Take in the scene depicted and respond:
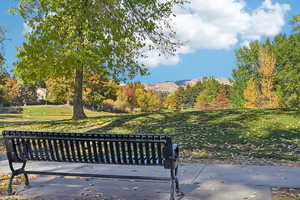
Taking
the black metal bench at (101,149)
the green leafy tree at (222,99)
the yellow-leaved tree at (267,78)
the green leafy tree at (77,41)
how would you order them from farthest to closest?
the green leafy tree at (222,99)
the yellow-leaved tree at (267,78)
the green leafy tree at (77,41)
the black metal bench at (101,149)

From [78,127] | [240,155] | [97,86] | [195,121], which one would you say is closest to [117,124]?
[78,127]

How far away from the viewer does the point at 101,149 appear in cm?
517

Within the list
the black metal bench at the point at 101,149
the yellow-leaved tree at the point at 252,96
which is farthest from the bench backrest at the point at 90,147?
the yellow-leaved tree at the point at 252,96

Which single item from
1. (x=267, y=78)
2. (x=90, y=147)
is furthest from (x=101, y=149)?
(x=267, y=78)

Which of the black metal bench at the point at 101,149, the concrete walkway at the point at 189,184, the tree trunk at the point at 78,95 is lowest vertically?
the concrete walkway at the point at 189,184

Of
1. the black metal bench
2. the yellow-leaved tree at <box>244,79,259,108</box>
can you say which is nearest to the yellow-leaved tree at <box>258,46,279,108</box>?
the yellow-leaved tree at <box>244,79,259,108</box>

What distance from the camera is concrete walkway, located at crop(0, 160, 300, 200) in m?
5.06

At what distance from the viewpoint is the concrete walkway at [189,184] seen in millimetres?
5062

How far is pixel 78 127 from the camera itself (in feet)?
52.5

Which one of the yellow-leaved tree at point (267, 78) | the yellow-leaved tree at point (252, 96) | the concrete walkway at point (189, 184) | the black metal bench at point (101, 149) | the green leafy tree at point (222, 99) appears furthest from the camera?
the green leafy tree at point (222, 99)

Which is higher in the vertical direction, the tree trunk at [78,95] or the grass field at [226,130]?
the tree trunk at [78,95]

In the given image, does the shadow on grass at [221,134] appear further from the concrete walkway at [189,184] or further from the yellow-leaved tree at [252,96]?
the yellow-leaved tree at [252,96]

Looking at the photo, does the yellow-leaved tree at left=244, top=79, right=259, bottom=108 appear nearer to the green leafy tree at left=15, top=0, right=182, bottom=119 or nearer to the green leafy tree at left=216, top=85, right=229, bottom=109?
the green leafy tree at left=216, top=85, right=229, bottom=109

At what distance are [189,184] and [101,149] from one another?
60.8 inches
